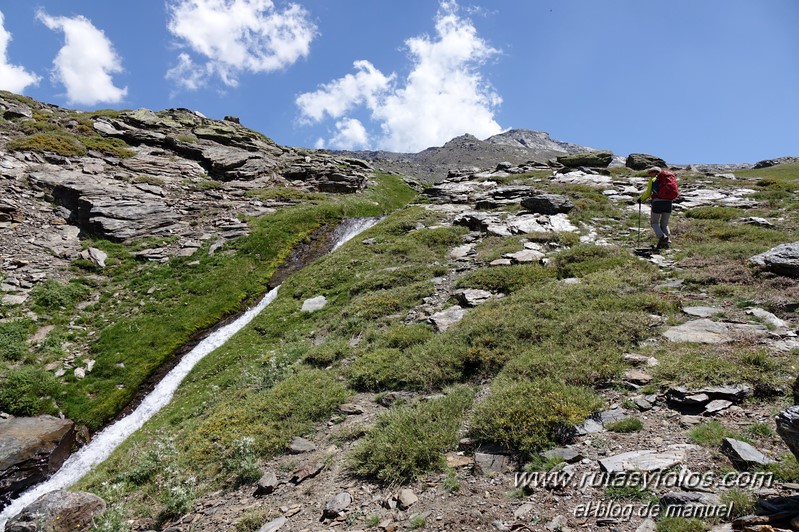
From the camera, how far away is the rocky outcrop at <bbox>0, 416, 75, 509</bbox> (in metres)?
15.3

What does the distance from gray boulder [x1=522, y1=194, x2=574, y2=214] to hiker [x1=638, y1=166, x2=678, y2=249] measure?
9250 mm

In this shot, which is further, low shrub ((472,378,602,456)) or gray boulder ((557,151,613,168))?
gray boulder ((557,151,613,168))

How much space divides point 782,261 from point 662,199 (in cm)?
723

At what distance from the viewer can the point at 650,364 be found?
10.1m

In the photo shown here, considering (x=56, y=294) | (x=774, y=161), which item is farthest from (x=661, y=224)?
(x=774, y=161)

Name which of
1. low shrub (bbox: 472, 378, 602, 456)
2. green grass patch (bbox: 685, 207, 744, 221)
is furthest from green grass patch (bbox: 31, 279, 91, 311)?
green grass patch (bbox: 685, 207, 744, 221)

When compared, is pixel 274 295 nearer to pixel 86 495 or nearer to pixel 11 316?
pixel 11 316

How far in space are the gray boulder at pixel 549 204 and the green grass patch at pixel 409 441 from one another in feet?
79.8

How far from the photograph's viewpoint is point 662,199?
69.3 ft

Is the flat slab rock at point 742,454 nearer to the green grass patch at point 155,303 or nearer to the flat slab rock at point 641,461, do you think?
the flat slab rock at point 641,461

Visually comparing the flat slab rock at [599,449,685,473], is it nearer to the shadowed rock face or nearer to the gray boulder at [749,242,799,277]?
the gray boulder at [749,242,799,277]

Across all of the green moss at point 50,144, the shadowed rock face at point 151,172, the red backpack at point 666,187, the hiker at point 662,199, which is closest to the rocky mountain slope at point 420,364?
the shadowed rock face at point 151,172

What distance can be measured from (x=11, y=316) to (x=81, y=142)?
109 feet

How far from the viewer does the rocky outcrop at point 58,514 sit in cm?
866
